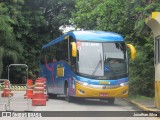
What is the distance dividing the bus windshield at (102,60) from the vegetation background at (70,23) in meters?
1.84

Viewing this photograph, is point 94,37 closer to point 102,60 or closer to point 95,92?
point 102,60

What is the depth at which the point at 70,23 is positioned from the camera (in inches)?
1950

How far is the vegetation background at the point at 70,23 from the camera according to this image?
2469 cm

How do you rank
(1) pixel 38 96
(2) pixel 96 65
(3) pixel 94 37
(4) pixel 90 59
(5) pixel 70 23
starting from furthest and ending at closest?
(5) pixel 70 23
(3) pixel 94 37
(4) pixel 90 59
(2) pixel 96 65
(1) pixel 38 96

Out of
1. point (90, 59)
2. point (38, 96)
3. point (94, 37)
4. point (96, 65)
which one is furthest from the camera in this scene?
point (94, 37)

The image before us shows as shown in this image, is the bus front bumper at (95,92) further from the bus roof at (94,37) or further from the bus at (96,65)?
the bus roof at (94,37)

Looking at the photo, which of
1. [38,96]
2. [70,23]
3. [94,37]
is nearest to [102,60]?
[94,37]

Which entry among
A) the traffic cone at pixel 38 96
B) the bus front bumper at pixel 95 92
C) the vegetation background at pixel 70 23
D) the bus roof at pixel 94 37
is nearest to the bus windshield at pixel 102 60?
the bus roof at pixel 94 37

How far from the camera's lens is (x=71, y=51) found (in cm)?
2134

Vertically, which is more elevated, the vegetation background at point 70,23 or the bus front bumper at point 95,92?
the vegetation background at point 70,23

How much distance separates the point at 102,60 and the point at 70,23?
29429 mm

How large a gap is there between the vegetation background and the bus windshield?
6.04 ft

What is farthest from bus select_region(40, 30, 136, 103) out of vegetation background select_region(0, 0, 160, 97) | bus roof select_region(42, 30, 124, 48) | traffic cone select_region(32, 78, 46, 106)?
vegetation background select_region(0, 0, 160, 97)

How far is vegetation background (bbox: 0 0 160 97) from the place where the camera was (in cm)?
2469
